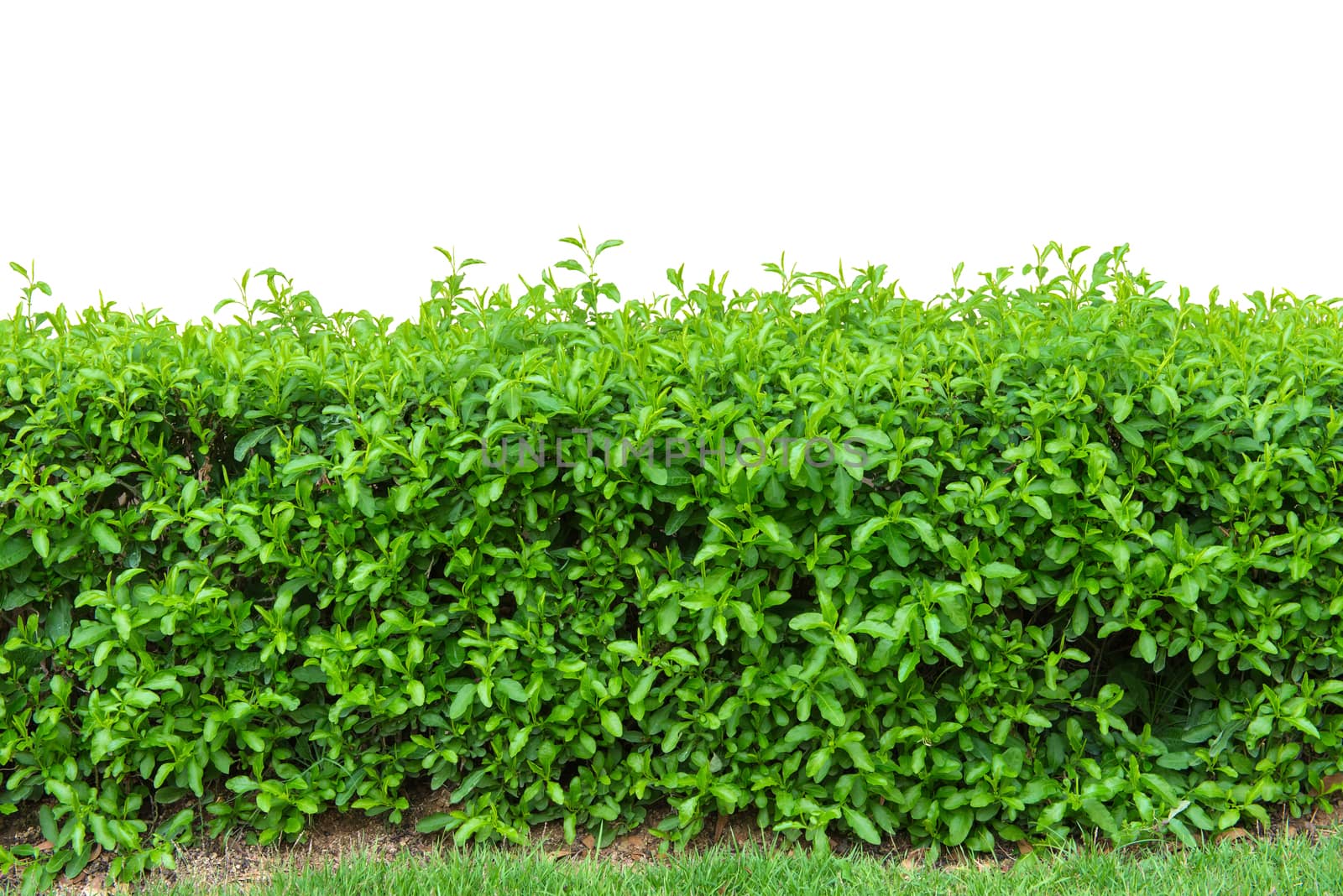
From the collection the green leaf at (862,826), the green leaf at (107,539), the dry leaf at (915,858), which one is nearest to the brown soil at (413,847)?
the dry leaf at (915,858)

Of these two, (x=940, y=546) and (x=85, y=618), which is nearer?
(x=940, y=546)

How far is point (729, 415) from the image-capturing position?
4152 millimetres

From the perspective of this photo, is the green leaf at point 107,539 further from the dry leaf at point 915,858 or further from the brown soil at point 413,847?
the dry leaf at point 915,858

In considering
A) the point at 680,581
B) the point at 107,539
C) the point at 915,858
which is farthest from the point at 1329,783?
the point at 107,539

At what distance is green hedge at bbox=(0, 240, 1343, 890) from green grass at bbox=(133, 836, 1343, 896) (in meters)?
0.17

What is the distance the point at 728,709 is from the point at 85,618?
96.4 inches

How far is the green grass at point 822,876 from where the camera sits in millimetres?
4090

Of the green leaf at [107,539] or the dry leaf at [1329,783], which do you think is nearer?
the green leaf at [107,539]

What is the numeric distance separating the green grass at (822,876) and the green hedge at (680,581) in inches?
6.7

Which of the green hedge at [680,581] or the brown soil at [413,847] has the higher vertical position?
the green hedge at [680,581]

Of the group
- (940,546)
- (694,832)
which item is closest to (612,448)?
(940,546)

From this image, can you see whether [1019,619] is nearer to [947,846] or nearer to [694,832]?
[947,846]

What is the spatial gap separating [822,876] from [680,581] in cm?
110

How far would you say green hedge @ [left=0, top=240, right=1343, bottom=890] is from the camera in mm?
4230
